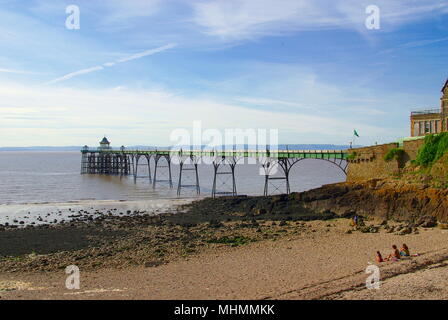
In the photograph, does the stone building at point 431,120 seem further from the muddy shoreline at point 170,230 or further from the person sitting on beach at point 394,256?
the person sitting on beach at point 394,256

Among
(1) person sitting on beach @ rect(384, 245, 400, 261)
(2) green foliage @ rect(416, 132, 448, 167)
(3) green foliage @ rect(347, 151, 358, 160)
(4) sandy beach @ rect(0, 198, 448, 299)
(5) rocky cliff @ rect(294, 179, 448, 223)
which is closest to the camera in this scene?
(4) sandy beach @ rect(0, 198, 448, 299)

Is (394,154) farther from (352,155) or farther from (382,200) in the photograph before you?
(382,200)

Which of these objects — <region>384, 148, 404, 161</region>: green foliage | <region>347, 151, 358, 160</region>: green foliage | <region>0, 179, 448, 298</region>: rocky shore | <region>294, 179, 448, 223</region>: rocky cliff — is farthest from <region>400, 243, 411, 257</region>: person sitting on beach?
<region>347, 151, 358, 160</region>: green foliage

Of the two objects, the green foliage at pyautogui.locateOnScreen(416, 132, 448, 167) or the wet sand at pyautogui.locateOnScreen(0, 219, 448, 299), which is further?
the green foliage at pyautogui.locateOnScreen(416, 132, 448, 167)

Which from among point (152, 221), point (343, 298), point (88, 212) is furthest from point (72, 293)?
point (88, 212)

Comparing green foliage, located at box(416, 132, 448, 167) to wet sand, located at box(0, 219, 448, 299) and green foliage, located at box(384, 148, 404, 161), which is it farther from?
wet sand, located at box(0, 219, 448, 299)

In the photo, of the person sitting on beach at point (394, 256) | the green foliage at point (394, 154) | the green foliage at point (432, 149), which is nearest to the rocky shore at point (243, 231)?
the person sitting on beach at point (394, 256)

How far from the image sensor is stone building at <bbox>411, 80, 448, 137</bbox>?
35094 millimetres

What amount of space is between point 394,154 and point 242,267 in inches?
751

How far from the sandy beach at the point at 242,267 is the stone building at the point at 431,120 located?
15.6 m

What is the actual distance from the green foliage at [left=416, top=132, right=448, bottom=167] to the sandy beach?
6413mm

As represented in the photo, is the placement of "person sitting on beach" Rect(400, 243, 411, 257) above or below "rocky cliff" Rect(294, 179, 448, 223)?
below

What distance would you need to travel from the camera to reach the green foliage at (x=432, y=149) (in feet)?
89.1
